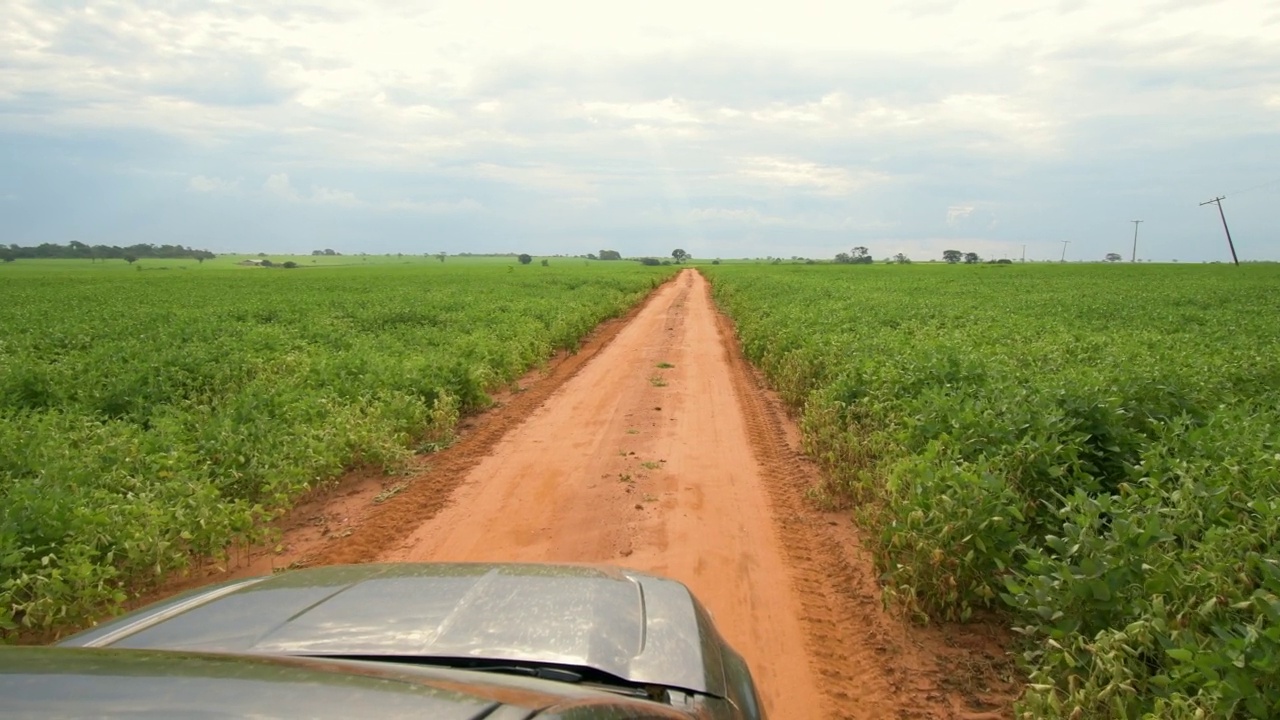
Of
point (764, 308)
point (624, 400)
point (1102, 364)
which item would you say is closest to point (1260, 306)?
point (764, 308)

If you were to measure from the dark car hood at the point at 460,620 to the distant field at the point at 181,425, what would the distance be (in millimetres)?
2511

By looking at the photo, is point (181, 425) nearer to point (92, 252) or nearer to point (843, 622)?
point (843, 622)

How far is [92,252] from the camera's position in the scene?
110m

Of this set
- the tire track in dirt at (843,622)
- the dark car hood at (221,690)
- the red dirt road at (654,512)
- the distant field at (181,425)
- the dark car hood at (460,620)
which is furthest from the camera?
the red dirt road at (654,512)

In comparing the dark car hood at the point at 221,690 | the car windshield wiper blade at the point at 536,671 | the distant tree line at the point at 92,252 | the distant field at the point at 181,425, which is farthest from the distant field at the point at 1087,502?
the distant tree line at the point at 92,252

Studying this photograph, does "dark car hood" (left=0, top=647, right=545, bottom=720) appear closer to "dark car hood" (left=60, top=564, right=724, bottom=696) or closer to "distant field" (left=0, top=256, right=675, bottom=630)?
"dark car hood" (left=60, top=564, right=724, bottom=696)

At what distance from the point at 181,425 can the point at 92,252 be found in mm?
131186

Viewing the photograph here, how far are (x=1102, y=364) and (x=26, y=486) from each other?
9.50 m

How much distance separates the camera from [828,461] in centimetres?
754

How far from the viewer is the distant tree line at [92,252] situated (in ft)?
329

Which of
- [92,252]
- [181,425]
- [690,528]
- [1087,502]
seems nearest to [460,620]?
[1087,502]

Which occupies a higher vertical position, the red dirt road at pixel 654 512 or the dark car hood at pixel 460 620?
the dark car hood at pixel 460 620

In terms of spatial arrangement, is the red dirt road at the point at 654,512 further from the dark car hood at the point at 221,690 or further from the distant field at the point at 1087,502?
the dark car hood at the point at 221,690

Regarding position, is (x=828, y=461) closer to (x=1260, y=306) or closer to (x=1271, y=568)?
(x=1271, y=568)
